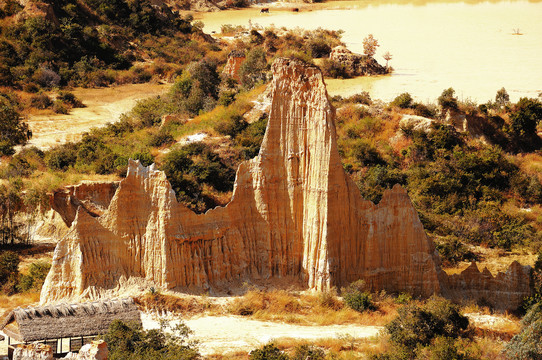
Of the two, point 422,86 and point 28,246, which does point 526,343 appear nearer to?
point 28,246

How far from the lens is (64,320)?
58.6 ft

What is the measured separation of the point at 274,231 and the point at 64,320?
20.0 ft

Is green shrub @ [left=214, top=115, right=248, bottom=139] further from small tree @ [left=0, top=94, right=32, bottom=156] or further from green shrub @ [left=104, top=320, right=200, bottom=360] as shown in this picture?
green shrub @ [left=104, top=320, right=200, bottom=360]

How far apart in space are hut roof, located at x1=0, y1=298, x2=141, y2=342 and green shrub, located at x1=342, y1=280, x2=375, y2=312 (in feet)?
18.0

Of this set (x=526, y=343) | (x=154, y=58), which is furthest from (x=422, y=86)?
(x=526, y=343)

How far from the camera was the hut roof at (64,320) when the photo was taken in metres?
17.5

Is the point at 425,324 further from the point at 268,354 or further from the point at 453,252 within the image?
the point at 453,252

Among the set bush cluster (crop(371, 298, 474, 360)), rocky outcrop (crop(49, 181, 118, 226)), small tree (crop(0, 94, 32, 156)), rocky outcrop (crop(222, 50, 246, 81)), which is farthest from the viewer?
rocky outcrop (crop(222, 50, 246, 81))

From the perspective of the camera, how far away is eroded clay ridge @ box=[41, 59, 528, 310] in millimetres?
19578

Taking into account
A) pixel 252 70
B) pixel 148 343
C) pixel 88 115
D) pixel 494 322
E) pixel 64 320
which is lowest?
pixel 494 322

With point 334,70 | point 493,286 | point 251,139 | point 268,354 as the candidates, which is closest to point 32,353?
point 268,354

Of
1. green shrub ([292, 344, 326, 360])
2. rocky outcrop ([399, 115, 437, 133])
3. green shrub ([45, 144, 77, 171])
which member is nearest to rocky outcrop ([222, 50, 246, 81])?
rocky outcrop ([399, 115, 437, 133])

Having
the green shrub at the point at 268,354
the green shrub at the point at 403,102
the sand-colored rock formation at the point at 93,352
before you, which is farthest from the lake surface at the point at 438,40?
the sand-colored rock formation at the point at 93,352

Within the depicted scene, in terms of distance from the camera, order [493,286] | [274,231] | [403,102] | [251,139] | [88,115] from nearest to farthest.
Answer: [274,231], [493,286], [251,139], [403,102], [88,115]
